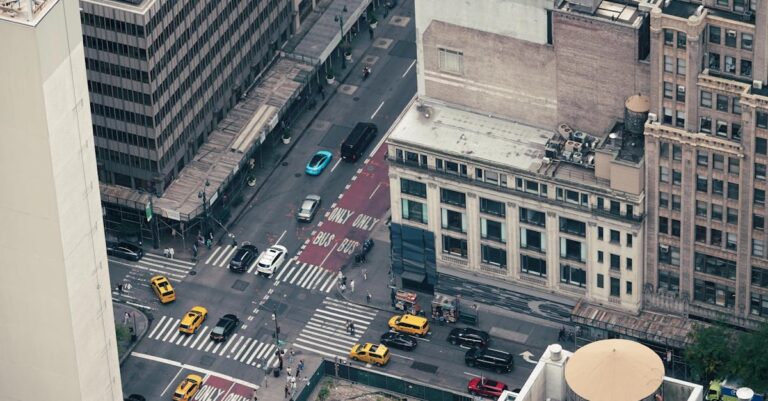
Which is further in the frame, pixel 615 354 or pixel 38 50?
pixel 615 354

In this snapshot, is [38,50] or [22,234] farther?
[22,234]

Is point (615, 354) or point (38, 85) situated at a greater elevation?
point (38, 85)

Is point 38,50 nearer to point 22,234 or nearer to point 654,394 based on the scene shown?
point 22,234

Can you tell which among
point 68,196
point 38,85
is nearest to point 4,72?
point 38,85

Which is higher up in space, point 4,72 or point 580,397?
point 4,72

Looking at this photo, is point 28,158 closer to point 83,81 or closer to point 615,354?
point 83,81

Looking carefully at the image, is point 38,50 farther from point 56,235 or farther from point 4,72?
point 56,235

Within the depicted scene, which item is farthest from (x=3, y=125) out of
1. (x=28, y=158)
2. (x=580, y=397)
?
(x=580, y=397)
